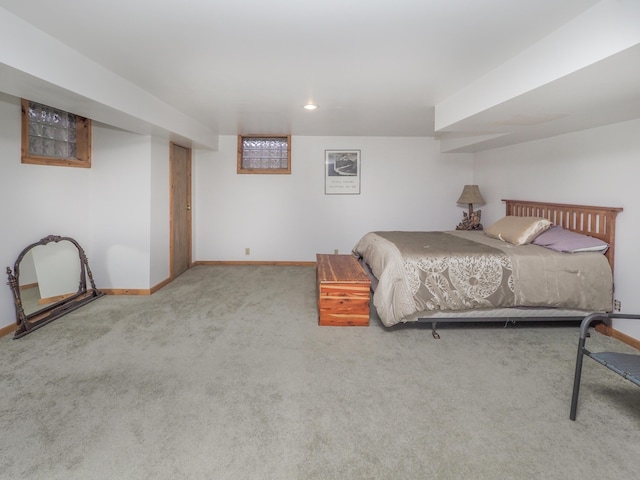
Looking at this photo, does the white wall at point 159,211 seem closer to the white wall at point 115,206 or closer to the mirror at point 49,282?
the white wall at point 115,206

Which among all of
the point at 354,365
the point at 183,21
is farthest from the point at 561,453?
the point at 183,21

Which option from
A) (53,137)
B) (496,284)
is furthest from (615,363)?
(53,137)

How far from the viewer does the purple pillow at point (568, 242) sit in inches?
128

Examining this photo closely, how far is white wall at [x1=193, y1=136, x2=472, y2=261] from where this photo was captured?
591 cm

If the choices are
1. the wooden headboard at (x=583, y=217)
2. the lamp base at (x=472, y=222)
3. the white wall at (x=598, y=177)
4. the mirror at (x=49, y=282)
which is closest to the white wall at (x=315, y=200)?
the lamp base at (x=472, y=222)

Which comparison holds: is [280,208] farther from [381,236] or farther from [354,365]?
[354,365]

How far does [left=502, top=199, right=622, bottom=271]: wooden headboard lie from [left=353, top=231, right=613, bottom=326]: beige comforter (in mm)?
225

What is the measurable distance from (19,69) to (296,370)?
2.46 m

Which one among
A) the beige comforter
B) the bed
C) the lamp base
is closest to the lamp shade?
the lamp base

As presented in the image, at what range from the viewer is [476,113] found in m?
3.00

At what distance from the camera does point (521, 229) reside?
3748 mm

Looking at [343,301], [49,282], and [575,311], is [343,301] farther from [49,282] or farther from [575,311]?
[49,282]

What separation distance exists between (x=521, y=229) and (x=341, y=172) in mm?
2957

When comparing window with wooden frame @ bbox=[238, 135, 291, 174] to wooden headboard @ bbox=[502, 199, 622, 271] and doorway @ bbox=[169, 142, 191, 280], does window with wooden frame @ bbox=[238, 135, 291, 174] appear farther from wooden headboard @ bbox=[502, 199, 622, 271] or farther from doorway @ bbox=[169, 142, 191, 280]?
wooden headboard @ bbox=[502, 199, 622, 271]
